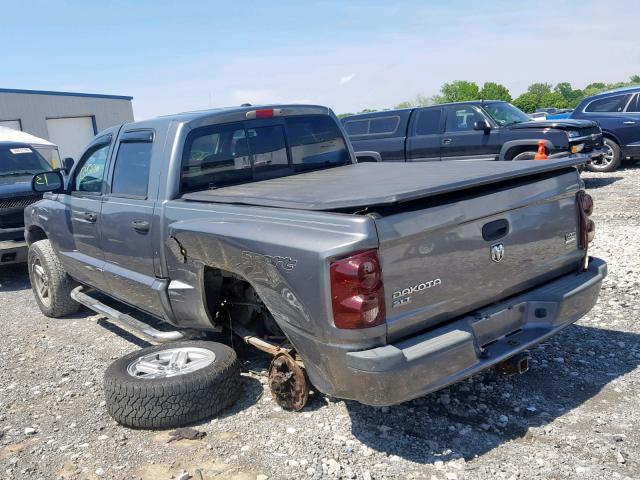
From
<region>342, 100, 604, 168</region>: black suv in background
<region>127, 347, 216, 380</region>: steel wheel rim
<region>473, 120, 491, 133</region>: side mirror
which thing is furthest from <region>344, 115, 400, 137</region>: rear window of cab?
<region>127, 347, 216, 380</region>: steel wheel rim

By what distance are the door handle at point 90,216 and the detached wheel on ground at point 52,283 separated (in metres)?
1.13

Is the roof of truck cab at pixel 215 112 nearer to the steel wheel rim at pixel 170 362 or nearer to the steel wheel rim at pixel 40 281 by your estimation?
the steel wheel rim at pixel 170 362

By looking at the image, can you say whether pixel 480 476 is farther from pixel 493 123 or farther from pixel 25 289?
pixel 493 123

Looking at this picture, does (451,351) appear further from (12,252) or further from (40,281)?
(12,252)

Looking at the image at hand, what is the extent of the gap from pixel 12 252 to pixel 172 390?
5.01 meters

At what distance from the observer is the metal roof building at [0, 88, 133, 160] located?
26.0 meters

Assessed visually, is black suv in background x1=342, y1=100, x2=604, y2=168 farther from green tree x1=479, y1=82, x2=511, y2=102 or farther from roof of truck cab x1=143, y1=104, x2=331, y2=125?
green tree x1=479, y1=82, x2=511, y2=102

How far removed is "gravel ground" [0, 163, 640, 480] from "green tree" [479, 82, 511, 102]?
47352 mm

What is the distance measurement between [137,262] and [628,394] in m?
3.48

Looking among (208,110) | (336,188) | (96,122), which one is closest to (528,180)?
(336,188)

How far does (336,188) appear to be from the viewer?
365 centimetres

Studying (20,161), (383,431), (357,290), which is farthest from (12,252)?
(357,290)

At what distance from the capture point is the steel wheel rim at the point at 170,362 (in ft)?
13.1

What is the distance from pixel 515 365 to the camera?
349 cm
